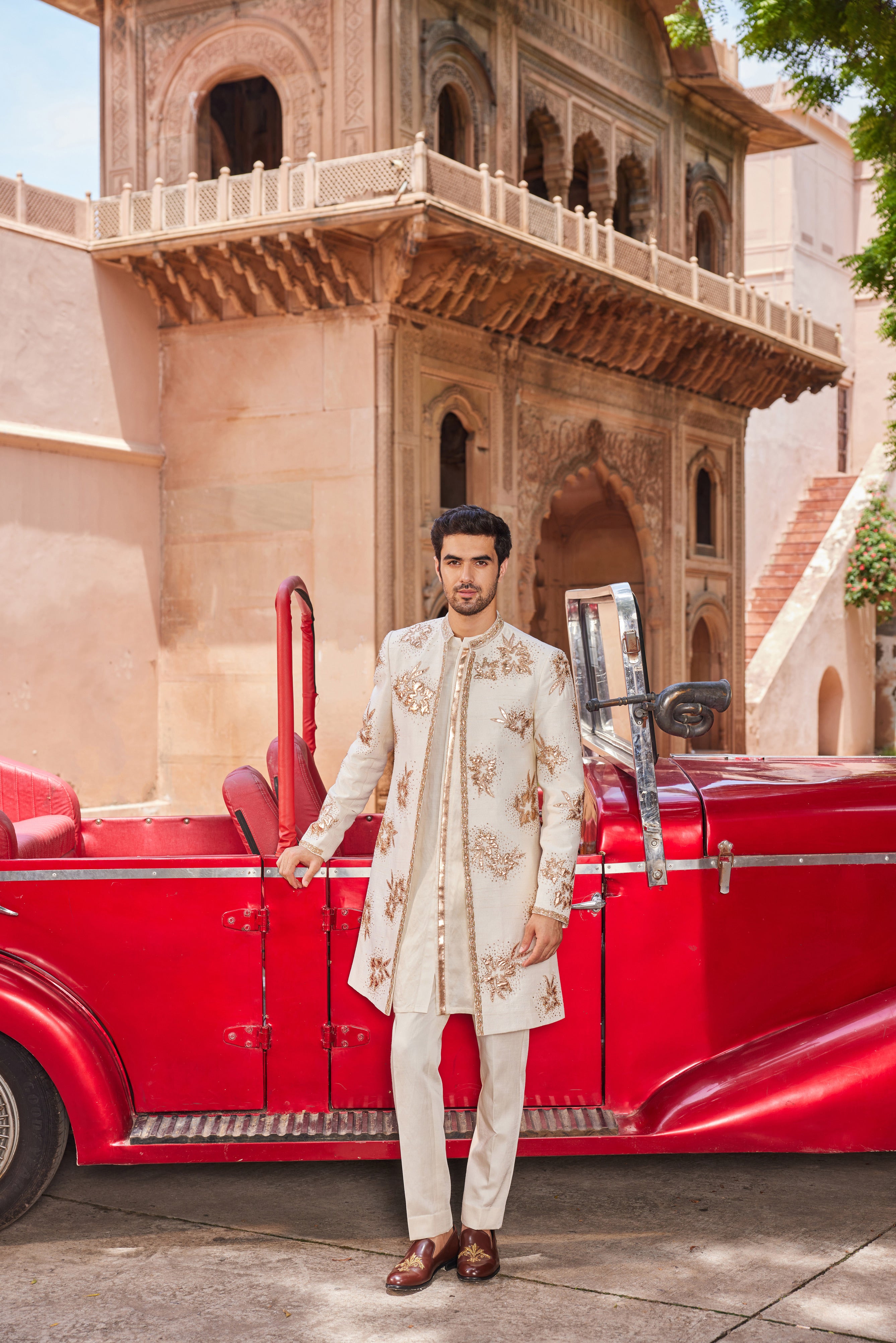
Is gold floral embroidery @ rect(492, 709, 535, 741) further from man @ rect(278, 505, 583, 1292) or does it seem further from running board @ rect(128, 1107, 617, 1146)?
running board @ rect(128, 1107, 617, 1146)

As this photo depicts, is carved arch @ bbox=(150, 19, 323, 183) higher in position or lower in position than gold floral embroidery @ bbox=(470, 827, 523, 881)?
higher

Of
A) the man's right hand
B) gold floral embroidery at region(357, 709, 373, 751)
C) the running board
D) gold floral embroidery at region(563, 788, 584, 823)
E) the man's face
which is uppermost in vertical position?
the man's face

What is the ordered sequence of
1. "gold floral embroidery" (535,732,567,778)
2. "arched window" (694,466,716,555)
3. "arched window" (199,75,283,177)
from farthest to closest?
"arched window" (694,466,716,555)
"arched window" (199,75,283,177)
"gold floral embroidery" (535,732,567,778)

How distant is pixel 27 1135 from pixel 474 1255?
1.18 m

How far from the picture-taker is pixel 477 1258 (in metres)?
3.30

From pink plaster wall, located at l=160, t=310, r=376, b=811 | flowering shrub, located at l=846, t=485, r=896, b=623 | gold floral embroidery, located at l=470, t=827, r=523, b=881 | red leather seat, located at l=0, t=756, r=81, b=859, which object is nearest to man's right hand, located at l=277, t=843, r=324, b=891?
gold floral embroidery, located at l=470, t=827, r=523, b=881

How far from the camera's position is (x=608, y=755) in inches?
164

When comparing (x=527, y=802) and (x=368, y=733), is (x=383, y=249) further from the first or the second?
(x=527, y=802)

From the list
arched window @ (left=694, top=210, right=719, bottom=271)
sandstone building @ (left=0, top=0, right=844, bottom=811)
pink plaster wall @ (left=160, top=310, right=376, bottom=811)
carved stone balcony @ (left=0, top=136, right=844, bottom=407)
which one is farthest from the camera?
arched window @ (left=694, top=210, right=719, bottom=271)

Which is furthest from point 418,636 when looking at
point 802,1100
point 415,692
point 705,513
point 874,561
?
point 874,561

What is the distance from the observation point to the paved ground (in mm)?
3104

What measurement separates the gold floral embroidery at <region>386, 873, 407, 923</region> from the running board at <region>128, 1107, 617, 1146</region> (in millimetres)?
618

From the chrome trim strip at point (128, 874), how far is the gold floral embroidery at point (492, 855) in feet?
2.14

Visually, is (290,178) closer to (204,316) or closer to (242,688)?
(204,316)
